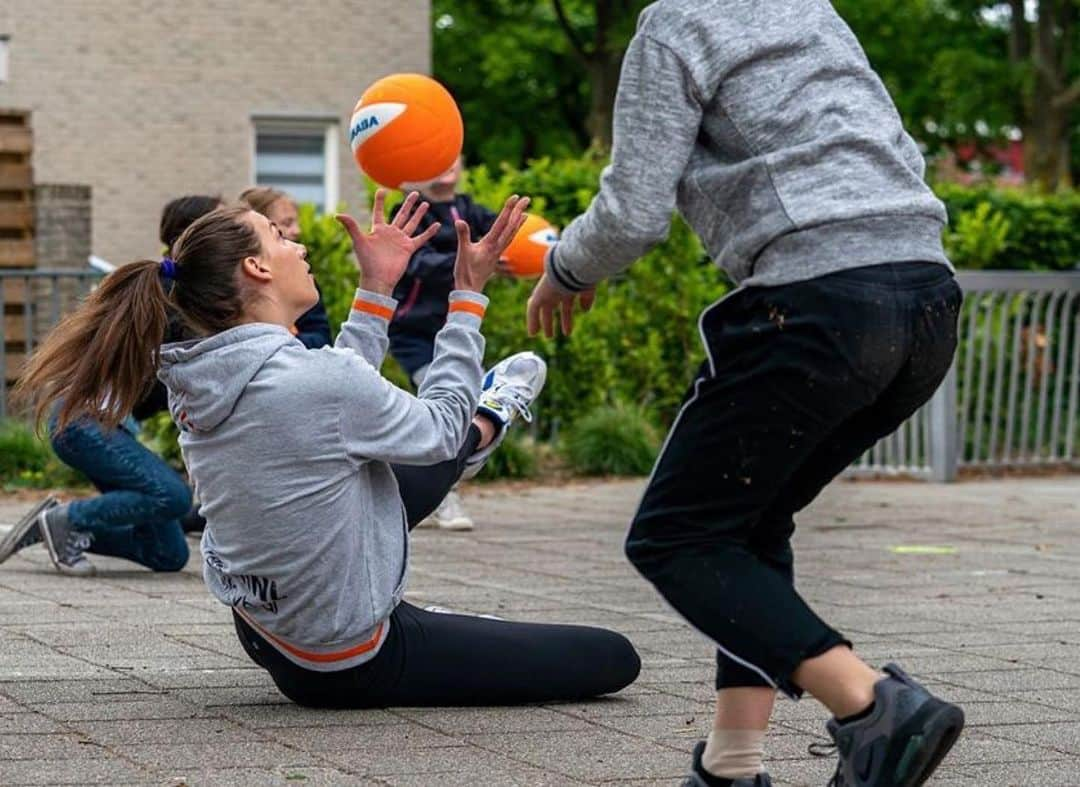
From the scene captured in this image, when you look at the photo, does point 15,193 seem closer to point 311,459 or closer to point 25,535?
point 25,535

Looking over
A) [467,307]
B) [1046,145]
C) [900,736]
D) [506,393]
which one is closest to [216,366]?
[467,307]

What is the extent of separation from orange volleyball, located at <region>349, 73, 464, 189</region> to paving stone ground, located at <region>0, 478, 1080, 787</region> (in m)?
1.52

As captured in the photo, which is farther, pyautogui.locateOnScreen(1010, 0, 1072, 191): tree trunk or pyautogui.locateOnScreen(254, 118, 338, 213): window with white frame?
pyautogui.locateOnScreen(1010, 0, 1072, 191): tree trunk

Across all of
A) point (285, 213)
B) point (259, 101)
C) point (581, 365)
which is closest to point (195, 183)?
point (259, 101)

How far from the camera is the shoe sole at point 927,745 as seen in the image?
11.6 feet

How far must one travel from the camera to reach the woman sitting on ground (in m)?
4.54

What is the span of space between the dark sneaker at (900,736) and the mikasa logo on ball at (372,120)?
10.8 feet

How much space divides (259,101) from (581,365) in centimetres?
1071

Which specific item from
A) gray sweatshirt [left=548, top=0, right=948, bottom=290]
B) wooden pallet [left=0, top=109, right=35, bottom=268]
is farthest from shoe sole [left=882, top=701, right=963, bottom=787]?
wooden pallet [left=0, top=109, right=35, bottom=268]

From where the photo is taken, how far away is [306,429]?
4527 millimetres

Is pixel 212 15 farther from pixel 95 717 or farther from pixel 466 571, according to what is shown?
pixel 95 717

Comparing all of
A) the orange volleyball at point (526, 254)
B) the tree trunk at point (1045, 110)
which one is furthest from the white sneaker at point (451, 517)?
the tree trunk at point (1045, 110)

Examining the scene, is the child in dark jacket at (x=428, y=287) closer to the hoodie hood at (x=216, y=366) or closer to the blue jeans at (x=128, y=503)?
the blue jeans at (x=128, y=503)

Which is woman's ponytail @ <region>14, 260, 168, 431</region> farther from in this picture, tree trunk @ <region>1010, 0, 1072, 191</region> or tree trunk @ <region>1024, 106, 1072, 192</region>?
tree trunk @ <region>1010, 0, 1072, 191</region>
